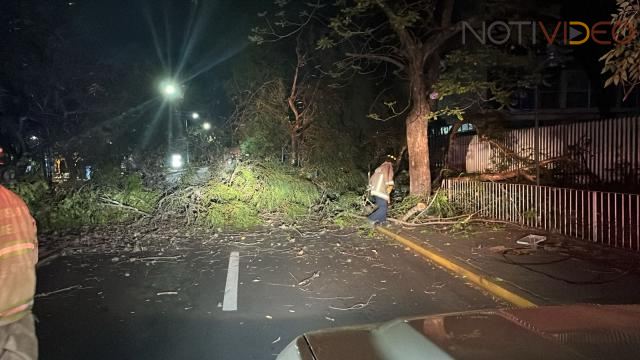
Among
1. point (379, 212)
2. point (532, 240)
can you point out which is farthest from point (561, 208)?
point (379, 212)

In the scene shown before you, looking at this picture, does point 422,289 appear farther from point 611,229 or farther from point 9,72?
point 9,72

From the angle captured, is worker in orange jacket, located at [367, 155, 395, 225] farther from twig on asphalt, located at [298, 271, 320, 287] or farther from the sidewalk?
twig on asphalt, located at [298, 271, 320, 287]

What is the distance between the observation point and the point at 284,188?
15125 millimetres

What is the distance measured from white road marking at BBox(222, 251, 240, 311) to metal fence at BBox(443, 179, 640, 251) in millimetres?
6521

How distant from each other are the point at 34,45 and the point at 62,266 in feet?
48.4

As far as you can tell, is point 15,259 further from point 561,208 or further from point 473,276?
point 561,208

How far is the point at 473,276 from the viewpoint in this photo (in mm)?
7980

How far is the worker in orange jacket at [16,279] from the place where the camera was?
2.76 metres

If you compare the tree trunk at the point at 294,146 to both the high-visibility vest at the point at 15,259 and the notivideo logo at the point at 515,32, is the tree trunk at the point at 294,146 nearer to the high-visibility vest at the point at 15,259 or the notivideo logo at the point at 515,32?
the notivideo logo at the point at 515,32

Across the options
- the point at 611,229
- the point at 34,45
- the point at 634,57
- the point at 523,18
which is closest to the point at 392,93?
the point at 523,18

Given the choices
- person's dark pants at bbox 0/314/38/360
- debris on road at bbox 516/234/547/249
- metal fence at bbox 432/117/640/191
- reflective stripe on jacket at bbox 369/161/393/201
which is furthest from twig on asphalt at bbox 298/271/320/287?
Result: metal fence at bbox 432/117/640/191

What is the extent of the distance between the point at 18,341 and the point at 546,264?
763 cm

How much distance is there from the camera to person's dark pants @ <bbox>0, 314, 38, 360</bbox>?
2771mm

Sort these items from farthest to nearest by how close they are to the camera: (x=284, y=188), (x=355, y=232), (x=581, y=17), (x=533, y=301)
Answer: (x=581, y=17) → (x=284, y=188) → (x=355, y=232) → (x=533, y=301)
